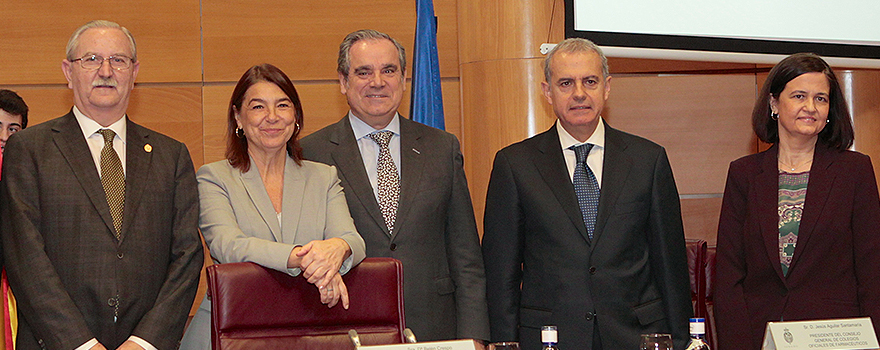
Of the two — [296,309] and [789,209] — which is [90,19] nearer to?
[296,309]

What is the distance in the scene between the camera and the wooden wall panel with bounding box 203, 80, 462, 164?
178 inches

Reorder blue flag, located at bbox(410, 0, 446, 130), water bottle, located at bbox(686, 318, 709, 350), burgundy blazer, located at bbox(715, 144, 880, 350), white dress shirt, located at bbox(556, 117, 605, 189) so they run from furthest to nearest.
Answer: blue flag, located at bbox(410, 0, 446, 130) → white dress shirt, located at bbox(556, 117, 605, 189) → burgundy blazer, located at bbox(715, 144, 880, 350) → water bottle, located at bbox(686, 318, 709, 350)

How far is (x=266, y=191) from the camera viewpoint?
8.30 ft

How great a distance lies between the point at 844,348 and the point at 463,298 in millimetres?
1221

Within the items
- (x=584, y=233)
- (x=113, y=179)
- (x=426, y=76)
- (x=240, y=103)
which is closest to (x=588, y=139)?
(x=584, y=233)

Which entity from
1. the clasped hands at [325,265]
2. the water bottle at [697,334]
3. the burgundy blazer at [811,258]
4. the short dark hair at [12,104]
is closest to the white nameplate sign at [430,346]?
the clasped hands at [325,265]

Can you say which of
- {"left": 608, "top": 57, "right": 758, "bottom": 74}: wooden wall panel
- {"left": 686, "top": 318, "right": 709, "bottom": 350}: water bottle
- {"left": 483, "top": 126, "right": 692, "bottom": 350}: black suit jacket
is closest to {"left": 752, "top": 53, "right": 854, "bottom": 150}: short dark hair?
{"left": 483, "top": 126, "right": 692, "bottom": 350}: black suit jacket

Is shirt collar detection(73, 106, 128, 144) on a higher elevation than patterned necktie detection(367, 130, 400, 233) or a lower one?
higher

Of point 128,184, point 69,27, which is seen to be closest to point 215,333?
point 128,184

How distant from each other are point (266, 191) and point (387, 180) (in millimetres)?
446

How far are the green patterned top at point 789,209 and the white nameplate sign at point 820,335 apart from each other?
66cm

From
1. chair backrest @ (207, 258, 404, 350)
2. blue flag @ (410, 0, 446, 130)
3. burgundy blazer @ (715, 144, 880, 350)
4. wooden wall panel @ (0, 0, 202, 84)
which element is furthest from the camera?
wooden wall panel @ (0, 0, 202, 84)

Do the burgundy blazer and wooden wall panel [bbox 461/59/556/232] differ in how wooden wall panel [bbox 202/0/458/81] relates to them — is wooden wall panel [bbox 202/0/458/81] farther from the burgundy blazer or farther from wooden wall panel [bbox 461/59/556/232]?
the burgundy blazer

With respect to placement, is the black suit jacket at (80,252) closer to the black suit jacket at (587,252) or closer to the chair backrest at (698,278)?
the black suit jacket at (587,252)
